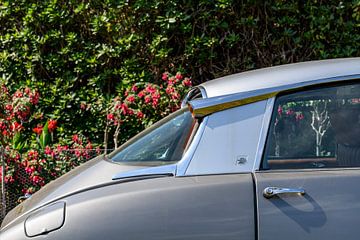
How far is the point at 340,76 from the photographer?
3000 millimetres

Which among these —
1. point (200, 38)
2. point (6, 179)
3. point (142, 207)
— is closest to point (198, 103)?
point (142, 207)

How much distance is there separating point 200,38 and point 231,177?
17.4 feet

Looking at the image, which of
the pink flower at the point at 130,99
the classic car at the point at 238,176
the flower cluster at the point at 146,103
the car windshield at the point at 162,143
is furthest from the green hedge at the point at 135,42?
the classic car at the point at 238,176

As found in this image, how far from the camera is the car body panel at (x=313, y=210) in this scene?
2701 mm

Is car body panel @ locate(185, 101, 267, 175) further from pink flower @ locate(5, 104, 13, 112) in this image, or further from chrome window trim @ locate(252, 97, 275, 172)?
pink flower @ locate(5, 104, 13, 112)

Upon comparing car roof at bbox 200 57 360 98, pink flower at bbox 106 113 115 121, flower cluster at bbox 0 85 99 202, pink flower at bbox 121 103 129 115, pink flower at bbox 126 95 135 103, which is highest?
car roof at bbox 200 57 360 98

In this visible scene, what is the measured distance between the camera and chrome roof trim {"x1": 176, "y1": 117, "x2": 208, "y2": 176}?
9.43 feet

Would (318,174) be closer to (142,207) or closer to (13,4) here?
(142,207)

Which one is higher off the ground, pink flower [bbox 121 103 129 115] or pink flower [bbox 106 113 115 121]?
pink flower [bbox 121 103 129 115]

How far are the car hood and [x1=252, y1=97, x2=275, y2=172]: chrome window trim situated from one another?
637 mm

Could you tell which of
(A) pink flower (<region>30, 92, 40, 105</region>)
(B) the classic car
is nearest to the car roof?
(B) the classic car

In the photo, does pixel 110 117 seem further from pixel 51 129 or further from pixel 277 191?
pixel 277 191

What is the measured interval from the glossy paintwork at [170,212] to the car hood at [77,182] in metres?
0.15

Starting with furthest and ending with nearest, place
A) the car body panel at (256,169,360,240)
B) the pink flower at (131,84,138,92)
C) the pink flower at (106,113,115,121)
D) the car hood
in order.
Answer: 1. the pink flower at (131,84,138,92)
2. the pink flower at (106,113,115,121)
3. the car hood
4. the car body panel at (256,169,360,240)
